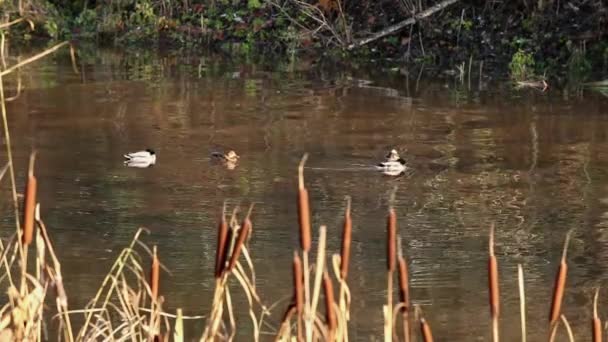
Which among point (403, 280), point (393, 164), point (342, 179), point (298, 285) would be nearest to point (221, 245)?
point (298, 285)

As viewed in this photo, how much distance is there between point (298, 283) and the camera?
10.5 feet

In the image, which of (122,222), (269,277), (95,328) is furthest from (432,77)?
(95,328)

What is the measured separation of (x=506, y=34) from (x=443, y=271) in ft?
42.5

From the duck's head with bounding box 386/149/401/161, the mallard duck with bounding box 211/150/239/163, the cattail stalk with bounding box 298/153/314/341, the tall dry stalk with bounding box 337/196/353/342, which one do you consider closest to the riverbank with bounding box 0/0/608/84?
the duck's head with bounding box 386/149/401/161

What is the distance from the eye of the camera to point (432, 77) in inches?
725

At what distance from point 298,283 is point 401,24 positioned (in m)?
17.8

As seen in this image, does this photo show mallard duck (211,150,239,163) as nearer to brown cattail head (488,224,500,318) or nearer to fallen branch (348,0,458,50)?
brown cattail head (488,224,500,318)

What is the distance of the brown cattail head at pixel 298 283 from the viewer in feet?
10.3

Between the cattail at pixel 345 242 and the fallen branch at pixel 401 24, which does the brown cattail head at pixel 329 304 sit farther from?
the fallen branch at pixel 401 24

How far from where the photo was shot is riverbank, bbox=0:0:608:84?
1912 cm

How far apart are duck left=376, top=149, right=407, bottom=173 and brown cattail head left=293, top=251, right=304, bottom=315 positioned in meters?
7.68

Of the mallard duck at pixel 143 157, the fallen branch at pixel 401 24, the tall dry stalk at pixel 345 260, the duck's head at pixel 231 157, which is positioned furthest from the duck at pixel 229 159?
the fallen branch at pixel 401 24

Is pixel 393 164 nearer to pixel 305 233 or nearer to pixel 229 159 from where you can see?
pixel 229 159

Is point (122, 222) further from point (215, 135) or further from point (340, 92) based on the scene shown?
point (340, 92)
